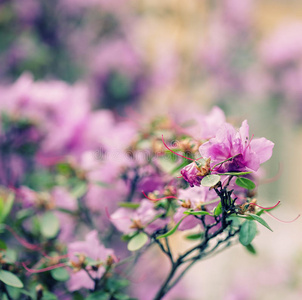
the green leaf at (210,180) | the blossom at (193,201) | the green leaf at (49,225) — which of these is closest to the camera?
the green leaf at (210,180)

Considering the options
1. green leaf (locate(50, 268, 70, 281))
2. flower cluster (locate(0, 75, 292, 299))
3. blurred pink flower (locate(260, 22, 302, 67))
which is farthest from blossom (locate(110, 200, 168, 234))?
blurred pink flower (locate(260, 22, 302, 67))

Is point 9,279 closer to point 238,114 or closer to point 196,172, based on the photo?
point 196,172

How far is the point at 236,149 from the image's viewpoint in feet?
1.35

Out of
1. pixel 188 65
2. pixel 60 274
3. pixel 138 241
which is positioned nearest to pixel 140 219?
pixel 138 241

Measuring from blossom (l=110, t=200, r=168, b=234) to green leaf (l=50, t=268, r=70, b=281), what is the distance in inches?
4.4

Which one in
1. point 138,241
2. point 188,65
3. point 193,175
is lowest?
point 188,65

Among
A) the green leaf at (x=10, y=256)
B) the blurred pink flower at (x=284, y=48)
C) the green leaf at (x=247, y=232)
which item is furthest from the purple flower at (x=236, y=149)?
the blurred pink flower at (x=284, y=48)

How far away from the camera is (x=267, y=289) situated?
3.91ft

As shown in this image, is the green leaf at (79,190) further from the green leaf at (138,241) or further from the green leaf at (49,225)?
the green leaf at (138,241)

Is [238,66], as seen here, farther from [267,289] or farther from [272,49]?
[267,289]

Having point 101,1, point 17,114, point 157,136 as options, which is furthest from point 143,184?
point 101,1

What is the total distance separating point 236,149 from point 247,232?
0.41ft

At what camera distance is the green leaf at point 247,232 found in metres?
0.46

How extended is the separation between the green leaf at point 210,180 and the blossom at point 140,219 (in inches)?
6.0
